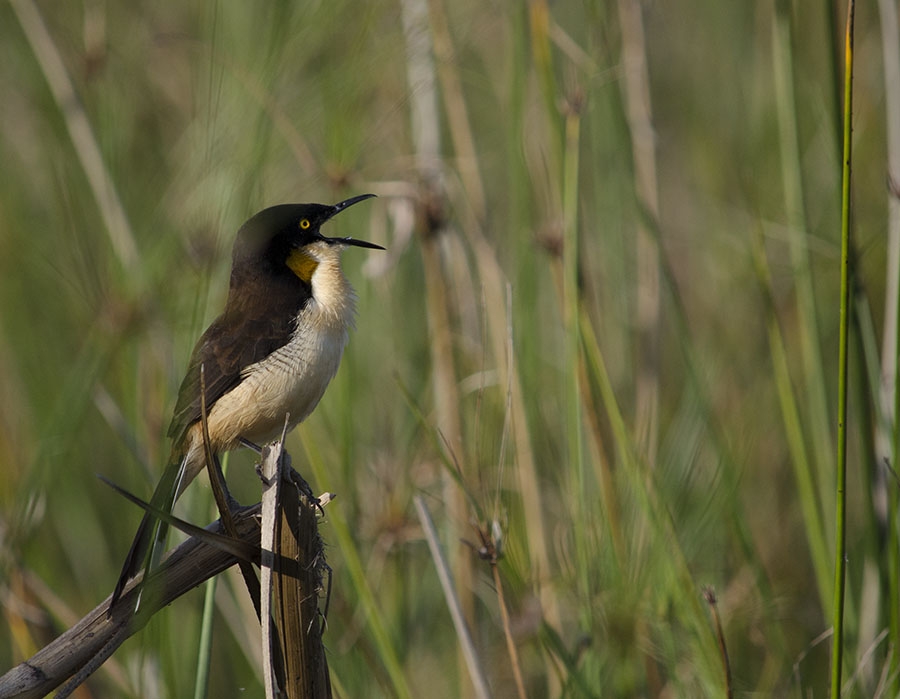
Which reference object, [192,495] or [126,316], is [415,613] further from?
[126,316]

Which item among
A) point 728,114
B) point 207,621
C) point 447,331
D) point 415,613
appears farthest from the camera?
point 728,114

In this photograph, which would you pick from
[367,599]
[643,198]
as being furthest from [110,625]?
[643,198]

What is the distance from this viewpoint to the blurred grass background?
2010mm

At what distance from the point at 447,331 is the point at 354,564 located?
0.86 m

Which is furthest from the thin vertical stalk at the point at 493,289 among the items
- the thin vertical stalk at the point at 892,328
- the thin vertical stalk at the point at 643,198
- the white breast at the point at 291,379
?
the thin vertical stalk at the point at 892,328

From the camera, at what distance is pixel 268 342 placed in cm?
207

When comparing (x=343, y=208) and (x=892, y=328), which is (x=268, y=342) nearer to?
(x=343, y=208)

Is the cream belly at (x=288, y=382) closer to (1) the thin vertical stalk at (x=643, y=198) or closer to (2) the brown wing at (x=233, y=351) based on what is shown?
(2) the brown wing at (x=233, y=351)

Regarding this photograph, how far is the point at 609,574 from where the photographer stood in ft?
6.93

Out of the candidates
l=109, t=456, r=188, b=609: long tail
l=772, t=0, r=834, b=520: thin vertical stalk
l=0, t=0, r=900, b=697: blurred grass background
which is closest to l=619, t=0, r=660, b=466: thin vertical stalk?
l=0, t=0, r=900, b=697: blurred grass background

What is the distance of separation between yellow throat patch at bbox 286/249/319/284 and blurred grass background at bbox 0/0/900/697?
0.18 m

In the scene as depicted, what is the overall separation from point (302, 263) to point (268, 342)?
0.29 m

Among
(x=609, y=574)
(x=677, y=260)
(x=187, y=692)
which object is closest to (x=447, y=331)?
(x=609, y=574)

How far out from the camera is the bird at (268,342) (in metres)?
2.03
